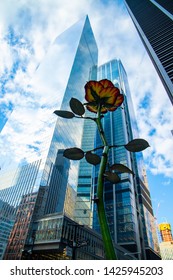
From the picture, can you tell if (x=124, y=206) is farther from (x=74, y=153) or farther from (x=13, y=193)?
(x=74, y=153)

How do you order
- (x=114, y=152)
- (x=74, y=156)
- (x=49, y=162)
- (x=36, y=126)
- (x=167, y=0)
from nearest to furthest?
(x=74, y=156)
(x=167, y=0)
(x=49, y=162)
(x=114, y=152)
(x=36, y=126)

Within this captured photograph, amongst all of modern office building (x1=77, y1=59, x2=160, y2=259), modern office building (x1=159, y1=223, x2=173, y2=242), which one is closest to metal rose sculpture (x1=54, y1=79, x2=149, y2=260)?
modern office building (x1=77, y1=59, x2=160, y2=259)

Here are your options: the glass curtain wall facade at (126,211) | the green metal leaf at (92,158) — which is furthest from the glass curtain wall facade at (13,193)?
the green metal leaf at (92,158)

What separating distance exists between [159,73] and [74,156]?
14.0 meters

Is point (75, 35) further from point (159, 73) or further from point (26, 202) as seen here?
point (159, 73)

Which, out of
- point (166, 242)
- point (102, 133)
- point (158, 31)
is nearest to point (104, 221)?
point (102, 133)

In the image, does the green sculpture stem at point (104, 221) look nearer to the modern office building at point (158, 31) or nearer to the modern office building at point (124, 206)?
the modern office building at point (158, 31)

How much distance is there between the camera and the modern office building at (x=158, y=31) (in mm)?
12318

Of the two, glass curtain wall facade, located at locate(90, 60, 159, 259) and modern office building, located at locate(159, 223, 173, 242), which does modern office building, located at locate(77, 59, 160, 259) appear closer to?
glass curtain wall facade, located at locate(90, 60, 159, 259)

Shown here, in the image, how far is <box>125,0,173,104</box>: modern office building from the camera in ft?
40.4

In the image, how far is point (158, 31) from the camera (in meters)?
17.5

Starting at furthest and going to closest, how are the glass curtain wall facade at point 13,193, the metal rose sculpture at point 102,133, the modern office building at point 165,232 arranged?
the modern office building at point 165,232 → the glass curtain wall facade at point 13,193 → the metal rose sculpture at point 102,133
